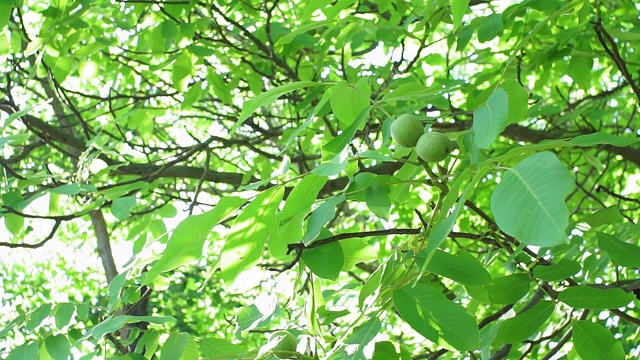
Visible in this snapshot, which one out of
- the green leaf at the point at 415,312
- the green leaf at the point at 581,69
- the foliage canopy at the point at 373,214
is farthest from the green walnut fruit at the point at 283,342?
the green leaf at the point at 581,69

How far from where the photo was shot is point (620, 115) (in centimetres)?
535

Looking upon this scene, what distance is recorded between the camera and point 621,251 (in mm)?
1419

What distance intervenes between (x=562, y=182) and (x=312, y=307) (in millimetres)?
658

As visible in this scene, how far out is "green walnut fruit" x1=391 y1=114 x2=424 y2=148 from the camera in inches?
48.8

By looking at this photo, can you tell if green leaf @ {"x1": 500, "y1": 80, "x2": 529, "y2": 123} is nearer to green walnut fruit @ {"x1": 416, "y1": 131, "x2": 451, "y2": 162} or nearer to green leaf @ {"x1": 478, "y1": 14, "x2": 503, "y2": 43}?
green walnut fruit @ {"x1": 416, "y1": 131, "x2": 451, "y2": 162}

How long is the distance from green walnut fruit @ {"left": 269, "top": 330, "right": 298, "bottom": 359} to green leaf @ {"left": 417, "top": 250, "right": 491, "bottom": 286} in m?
0.29

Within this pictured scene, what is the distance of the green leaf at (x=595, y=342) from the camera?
4.44 feet

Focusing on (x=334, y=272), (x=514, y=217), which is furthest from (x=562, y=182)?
(x=334, y=272)

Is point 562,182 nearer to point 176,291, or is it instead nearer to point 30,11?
point 30,11

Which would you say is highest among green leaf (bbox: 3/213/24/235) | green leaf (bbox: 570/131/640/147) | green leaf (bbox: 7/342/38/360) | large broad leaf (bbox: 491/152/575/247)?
green leaf (bbox: 3/213/24/235)

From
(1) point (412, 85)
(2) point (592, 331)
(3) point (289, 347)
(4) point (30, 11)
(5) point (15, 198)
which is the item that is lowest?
(2) point (592, 331)

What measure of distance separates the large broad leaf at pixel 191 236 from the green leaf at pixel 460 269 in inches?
14.0

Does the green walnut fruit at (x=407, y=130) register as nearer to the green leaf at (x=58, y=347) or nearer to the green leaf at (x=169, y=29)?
the green leaf at (x=58, y=347)

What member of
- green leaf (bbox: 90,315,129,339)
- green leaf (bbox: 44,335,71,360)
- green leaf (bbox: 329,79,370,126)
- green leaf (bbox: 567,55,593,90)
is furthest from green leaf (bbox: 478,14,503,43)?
green leaf (bbox: 44,335,71,360)
